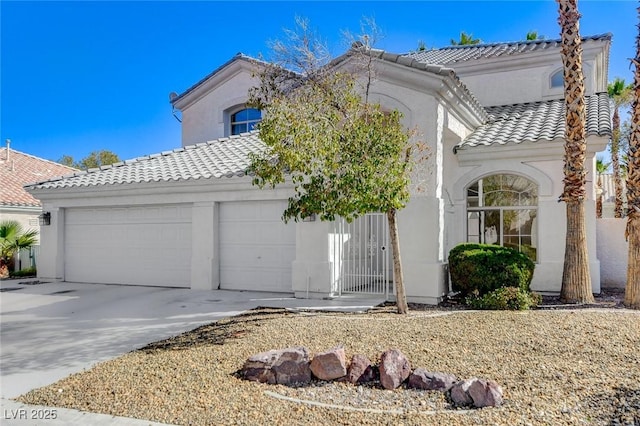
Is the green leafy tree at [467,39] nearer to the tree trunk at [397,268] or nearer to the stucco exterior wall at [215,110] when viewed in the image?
the stucco exterior wall at [215,110]

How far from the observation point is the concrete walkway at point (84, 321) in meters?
5.90

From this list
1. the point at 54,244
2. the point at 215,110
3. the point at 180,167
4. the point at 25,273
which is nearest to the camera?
the point at 180,167

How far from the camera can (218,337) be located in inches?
307

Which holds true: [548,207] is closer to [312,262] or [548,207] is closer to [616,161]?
[312,262]

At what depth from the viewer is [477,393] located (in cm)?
485

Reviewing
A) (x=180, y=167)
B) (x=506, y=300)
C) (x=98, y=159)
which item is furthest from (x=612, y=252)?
(x=98, y=159)

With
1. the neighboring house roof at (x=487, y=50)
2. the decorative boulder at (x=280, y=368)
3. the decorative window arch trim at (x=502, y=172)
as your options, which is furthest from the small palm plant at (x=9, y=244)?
the neighboring house roof at (x=487, y=50)

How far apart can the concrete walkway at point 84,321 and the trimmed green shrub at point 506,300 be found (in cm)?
239

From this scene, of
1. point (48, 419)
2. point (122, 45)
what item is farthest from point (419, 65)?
point (122, 45)

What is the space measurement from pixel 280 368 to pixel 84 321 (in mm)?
5799

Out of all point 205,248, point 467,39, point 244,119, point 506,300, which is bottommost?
point 506,300

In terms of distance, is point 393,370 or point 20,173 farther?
point 20,173

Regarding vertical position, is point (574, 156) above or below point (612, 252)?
above

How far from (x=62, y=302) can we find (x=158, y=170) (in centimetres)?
529
